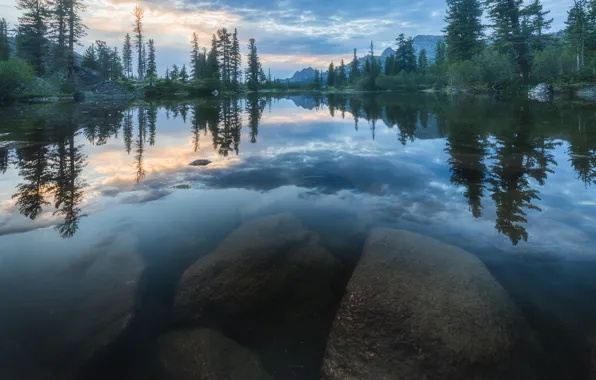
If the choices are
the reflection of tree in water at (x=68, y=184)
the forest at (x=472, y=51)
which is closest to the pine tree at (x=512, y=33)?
the forest at (x=472, y=51)

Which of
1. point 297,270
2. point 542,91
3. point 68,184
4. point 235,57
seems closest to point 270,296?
point 297,270

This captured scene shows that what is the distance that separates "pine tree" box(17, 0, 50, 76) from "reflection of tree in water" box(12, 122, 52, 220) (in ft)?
162

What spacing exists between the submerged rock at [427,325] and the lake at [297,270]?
0.06 ft

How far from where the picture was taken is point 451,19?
69.8 meters

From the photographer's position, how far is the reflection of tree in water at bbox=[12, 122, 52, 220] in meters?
7.39

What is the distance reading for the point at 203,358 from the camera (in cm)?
337

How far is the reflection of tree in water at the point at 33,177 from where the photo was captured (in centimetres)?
739

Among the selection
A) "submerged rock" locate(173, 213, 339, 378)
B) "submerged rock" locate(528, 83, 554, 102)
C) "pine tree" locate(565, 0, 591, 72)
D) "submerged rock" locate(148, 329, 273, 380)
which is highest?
"pine tree" locate(565, 0, 591, 72)

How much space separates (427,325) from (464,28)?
78.0 m

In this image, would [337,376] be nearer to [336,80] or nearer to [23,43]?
[23,43]

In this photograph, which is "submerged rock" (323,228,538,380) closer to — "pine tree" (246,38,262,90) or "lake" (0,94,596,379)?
"lake" (0,94,596,379)

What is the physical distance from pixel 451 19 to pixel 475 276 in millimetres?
79252

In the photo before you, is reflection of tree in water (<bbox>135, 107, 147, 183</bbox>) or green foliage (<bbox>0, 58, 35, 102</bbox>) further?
green foliage (<bbox>0, 58, 35, 102</bbox>)

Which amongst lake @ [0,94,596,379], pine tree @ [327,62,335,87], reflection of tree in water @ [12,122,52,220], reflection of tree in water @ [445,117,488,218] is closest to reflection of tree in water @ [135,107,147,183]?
lake @ [0,94,596,379]
